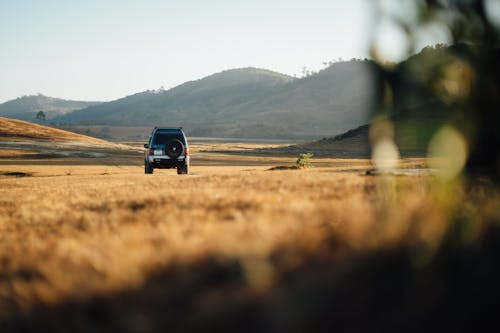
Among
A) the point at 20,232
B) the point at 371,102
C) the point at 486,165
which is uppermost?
the point at 371,102

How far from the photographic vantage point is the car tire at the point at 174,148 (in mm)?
20812

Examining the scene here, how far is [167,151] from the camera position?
68.3 ft

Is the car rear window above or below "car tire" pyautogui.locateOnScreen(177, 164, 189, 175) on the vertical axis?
above

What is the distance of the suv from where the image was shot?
20859mm

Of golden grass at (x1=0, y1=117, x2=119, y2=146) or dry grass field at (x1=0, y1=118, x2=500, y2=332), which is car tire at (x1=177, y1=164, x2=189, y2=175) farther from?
golden grass at (x1=0, y1=117, x2=119, y2=146)

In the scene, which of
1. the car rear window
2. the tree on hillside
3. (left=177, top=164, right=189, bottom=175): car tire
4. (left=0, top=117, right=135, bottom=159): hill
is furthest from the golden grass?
the tree on hillside

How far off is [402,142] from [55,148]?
4334 cm

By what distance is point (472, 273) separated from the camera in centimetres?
230

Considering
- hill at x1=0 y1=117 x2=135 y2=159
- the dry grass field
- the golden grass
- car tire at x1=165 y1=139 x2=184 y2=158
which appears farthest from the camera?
the golden grass

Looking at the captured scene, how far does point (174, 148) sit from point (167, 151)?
1.12 feet

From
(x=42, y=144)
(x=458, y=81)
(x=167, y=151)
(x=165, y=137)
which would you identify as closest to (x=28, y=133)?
(x=42, y=144)

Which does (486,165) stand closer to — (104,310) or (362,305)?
(362,305)

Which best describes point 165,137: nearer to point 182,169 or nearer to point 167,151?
point 167,151

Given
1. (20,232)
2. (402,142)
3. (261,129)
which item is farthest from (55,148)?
(261,129)
